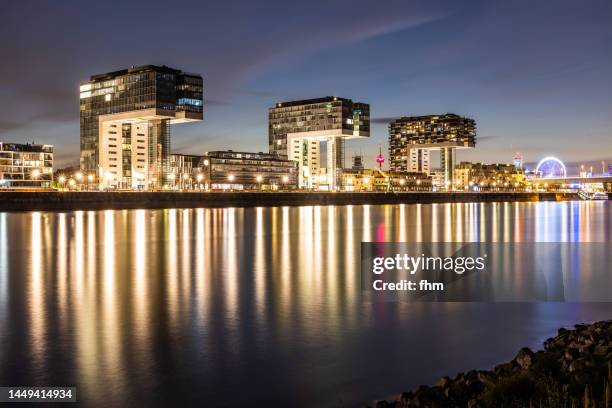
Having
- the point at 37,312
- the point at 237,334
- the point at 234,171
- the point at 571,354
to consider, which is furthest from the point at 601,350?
the point at 234,171

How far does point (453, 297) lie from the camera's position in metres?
16.5

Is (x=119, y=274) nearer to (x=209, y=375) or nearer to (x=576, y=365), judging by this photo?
(x=209, y=375)

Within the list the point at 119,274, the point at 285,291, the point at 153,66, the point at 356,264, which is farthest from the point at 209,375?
the point at 153,66

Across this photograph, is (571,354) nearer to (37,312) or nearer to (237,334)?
(237,334)

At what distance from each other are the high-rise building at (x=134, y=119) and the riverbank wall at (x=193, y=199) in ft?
69.7

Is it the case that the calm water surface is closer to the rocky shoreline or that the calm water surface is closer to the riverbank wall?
the rocky shoreline

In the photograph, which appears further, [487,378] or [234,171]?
[234,171]

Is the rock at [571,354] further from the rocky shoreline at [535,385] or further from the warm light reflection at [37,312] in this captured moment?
the warm light reflection at [37,312]

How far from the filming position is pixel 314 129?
565 feet

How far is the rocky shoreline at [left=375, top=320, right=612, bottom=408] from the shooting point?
769cm

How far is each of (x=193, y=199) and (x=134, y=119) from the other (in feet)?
99.4

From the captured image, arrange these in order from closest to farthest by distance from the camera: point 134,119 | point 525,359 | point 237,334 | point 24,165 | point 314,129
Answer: point 525,359, point 237,334, point 134,119, point 24,165, point 314,129

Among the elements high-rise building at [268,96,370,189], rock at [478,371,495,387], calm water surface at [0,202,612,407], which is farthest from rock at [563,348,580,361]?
high-rise building at [268,96,370,189]

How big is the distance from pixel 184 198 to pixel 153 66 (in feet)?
110
